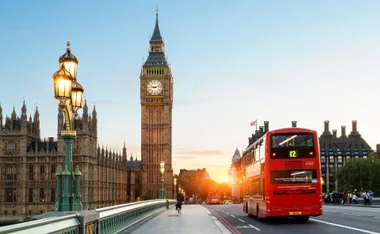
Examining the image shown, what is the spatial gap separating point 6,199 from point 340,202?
6174 centimetres

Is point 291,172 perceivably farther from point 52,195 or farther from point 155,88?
point 155,88

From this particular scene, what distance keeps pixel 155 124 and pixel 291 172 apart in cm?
13010

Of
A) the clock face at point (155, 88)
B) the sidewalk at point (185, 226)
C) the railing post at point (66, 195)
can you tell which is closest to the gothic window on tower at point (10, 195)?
the clock face at point (155, 88)

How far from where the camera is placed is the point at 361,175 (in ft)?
377

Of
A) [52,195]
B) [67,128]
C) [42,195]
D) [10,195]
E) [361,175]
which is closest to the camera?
[67,128]

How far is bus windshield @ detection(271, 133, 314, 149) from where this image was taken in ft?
83.1

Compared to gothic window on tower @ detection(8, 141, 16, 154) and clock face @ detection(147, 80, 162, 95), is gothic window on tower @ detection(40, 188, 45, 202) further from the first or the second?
clock face @ detection(147, 80, 162, 95)

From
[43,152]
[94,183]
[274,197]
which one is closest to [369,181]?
[94,183]

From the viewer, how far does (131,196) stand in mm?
144125

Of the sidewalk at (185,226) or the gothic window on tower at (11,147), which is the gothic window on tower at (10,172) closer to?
the gothic window on tower at (11,147)

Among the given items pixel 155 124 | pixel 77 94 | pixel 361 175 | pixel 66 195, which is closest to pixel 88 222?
pixel 66 195

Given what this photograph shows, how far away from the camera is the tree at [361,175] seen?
11481 cm

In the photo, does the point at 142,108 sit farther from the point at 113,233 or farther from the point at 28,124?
the point at 113,233

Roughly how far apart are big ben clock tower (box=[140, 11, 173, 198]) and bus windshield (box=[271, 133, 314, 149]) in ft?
417
